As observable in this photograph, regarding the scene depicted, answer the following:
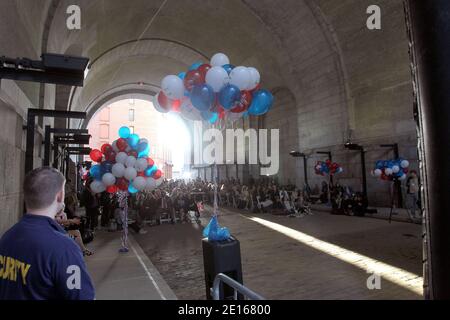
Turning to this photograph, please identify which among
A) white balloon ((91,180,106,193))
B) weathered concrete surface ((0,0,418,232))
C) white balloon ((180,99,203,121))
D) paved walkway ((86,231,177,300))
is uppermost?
weathered concrete surface ((0,0,418,232))

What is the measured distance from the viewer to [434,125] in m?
1.86

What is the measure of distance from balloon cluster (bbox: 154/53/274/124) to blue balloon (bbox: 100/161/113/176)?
3446mm

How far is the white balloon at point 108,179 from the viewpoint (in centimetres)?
826

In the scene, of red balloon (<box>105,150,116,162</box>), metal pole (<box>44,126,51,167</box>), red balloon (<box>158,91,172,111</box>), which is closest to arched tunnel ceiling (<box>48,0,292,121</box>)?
metal pole (<box>44,126,51,167</box>)

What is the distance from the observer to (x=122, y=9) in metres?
16.9

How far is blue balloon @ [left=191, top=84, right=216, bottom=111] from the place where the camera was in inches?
204

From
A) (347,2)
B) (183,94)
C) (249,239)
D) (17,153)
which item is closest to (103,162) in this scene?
(17,153)

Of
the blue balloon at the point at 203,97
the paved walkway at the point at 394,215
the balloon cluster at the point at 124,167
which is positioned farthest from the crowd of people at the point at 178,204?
the blue balloon at the point at 203,97

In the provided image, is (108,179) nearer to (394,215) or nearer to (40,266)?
(40,266)

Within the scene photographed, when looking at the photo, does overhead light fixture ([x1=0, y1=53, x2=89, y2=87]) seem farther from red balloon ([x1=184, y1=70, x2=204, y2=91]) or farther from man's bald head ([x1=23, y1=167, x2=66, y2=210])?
man's bald head ([x1=23, y1=167, x2=66, y2=210])

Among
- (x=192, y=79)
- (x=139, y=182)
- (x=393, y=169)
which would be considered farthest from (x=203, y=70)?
(x=393, y=169)

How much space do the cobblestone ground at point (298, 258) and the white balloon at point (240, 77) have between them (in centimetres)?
358

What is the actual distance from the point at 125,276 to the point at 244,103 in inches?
161

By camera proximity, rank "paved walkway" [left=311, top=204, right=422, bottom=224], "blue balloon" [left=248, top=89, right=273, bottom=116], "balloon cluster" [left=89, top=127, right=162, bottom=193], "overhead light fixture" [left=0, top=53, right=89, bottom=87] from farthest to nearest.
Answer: "paved walkway" [left=311, top=204, right=422, bottom=224], "balloon cluster" [left=89, top=127, right=162, bottom=193], "blue balloon" [left=248, top=89, right=273, bottom=116], "overhead light fixture" [left=0, top=53, right=89, bottom=87]
